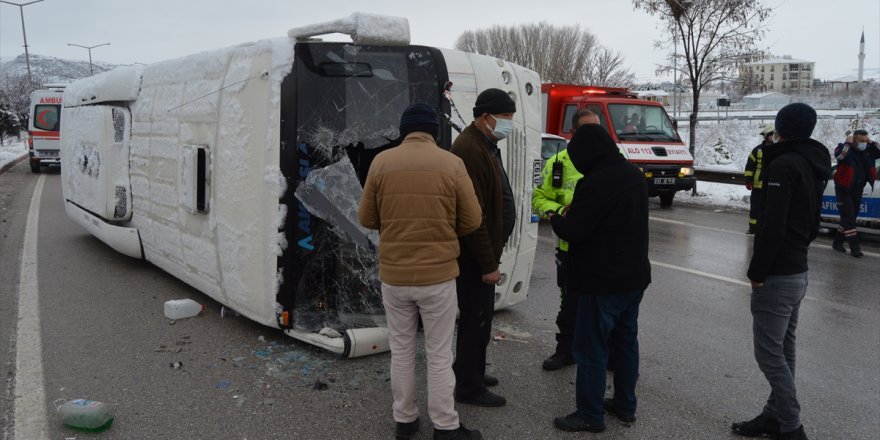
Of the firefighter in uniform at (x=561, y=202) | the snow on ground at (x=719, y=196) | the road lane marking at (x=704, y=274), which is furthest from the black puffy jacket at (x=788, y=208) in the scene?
the snow on ground at (x=719, y=196)

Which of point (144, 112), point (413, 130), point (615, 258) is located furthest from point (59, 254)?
point (615, 258)

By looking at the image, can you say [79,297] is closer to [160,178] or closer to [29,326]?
[29,326]

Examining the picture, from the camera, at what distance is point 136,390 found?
414 centimetres

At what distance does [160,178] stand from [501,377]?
3725 mm

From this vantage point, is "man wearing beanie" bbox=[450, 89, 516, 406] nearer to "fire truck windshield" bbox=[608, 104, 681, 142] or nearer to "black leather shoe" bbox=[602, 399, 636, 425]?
"black leather shoe" bbox=[602, 399, 636, 425]

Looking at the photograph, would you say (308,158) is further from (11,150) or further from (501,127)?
(11,150)

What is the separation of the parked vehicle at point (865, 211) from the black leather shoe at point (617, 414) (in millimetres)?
7625

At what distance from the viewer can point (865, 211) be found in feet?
32.5

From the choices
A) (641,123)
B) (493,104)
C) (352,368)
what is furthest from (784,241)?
(641,123)

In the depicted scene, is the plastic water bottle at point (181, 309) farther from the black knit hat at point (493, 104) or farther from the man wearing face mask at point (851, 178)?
the man wearing face mask at point (851, 178)

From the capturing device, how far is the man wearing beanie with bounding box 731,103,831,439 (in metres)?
3.41

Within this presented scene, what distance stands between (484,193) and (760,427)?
78.3 inches

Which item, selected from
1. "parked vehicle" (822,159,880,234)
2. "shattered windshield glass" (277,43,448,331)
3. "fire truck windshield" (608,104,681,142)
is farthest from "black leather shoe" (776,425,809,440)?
"fire truck windshield" (608,104,681,142)

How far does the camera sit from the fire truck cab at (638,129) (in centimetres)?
1341
